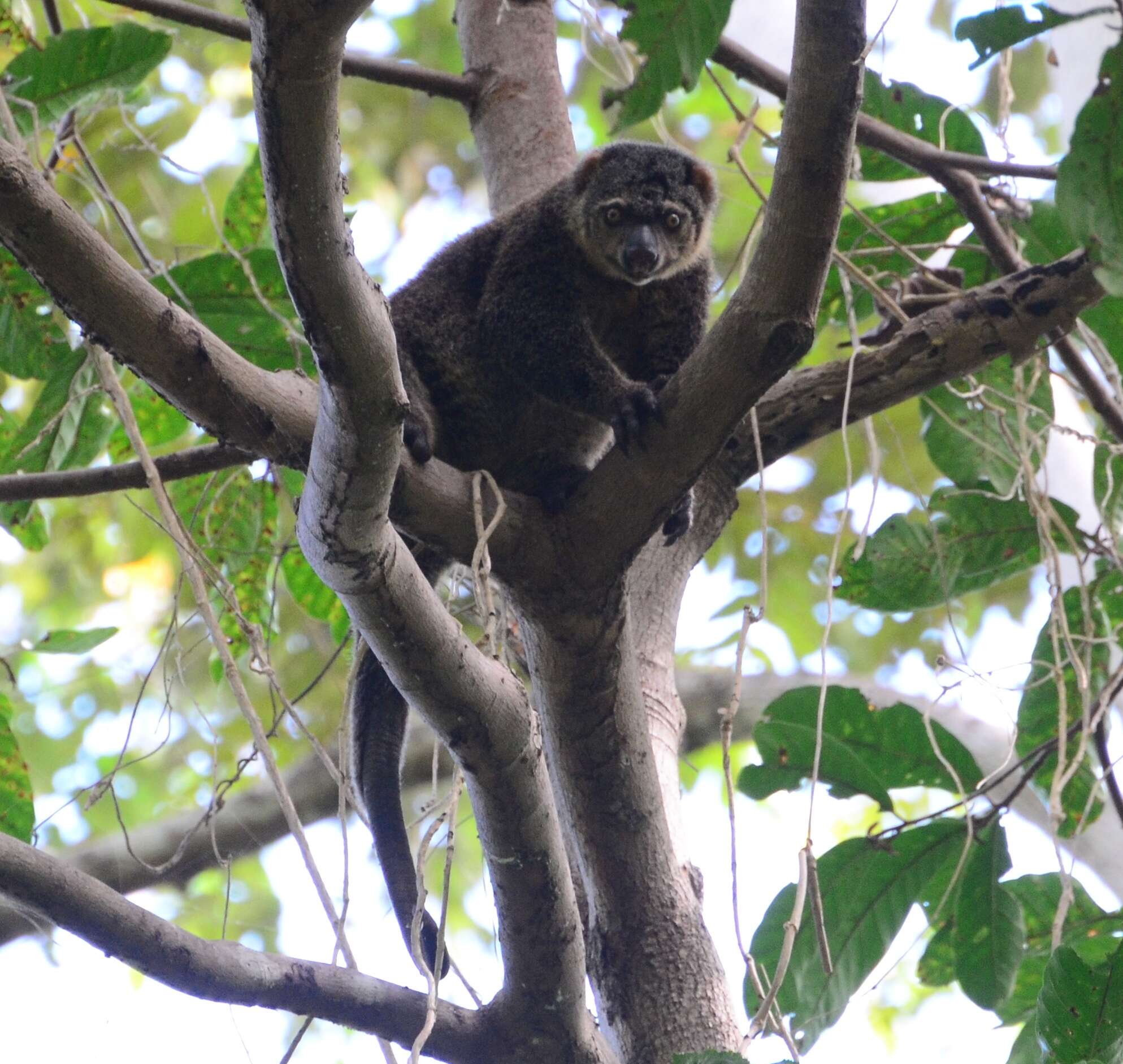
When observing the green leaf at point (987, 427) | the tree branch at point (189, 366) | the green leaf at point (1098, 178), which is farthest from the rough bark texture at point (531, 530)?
the green leaf at point (987, 427)

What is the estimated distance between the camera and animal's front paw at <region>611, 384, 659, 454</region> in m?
2.50

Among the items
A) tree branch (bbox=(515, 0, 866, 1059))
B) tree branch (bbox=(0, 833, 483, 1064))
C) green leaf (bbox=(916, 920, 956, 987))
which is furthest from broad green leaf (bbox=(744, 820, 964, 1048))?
tree branch (bbox=(0, 833, 483, 1064))

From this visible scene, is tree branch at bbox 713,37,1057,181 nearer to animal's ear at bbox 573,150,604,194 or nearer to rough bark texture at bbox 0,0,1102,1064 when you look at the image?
rough bark texture at bbox 0,0,1102,1064

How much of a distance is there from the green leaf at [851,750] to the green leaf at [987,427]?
2.57 feet

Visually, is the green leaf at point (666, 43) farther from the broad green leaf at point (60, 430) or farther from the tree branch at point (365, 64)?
the broad green leaf at point (60, 430)

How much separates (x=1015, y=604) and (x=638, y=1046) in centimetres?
683

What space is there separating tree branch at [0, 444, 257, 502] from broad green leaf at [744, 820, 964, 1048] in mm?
1853

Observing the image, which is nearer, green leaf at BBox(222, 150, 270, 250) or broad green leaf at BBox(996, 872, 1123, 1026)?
broad green leaf at BBox(996, 872, 1123, 1026)

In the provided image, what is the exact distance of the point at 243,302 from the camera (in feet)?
11.8

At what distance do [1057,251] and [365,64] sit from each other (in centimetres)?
215

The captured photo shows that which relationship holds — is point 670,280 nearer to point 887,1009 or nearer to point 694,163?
point 694,163

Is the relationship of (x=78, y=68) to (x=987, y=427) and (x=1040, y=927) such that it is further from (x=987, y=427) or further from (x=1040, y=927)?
(x=1040, y=927)

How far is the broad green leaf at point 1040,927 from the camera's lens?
3359 mm

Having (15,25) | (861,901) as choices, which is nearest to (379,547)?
(861,901)
